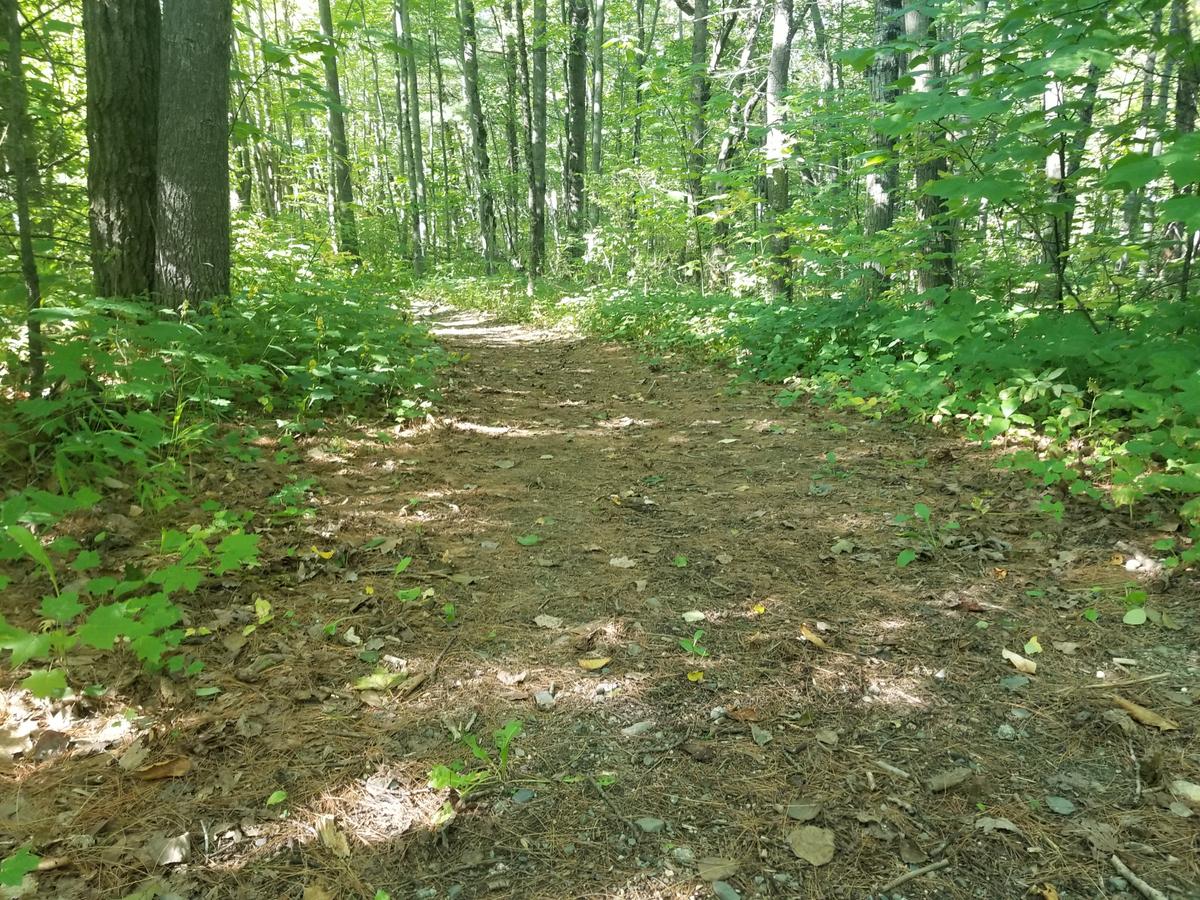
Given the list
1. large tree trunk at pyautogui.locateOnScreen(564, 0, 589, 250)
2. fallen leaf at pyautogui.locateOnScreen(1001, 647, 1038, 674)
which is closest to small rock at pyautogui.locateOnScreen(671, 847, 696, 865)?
fallen leaf at pyautogui.locateOnScreen(1001, 647, 1038, 674)

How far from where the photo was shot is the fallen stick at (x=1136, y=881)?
160 centimetres

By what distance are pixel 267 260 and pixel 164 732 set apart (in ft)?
21.5

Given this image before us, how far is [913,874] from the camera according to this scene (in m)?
1.72

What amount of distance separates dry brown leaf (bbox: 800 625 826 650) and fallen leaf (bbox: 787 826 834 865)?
896 millimetres

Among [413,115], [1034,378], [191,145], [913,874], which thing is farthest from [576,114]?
[913,874]

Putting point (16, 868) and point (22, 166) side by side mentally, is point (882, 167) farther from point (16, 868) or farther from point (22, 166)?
point (16, 868)

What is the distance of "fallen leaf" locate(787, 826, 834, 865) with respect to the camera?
5.89 feet

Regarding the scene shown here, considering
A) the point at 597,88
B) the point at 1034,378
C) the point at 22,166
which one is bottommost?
the point at 1034,378

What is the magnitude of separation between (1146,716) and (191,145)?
6456 millimetres

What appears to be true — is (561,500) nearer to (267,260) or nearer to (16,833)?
(16,833)

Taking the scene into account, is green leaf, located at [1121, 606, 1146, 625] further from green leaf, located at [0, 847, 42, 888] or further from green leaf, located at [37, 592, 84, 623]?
green leaf, located at [37, 592, 84, 623]

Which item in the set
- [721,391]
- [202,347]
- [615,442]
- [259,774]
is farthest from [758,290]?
[259,774]

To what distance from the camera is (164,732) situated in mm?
2234

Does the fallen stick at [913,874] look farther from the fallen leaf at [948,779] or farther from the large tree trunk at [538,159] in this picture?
the large tree trunk at [538,159]
